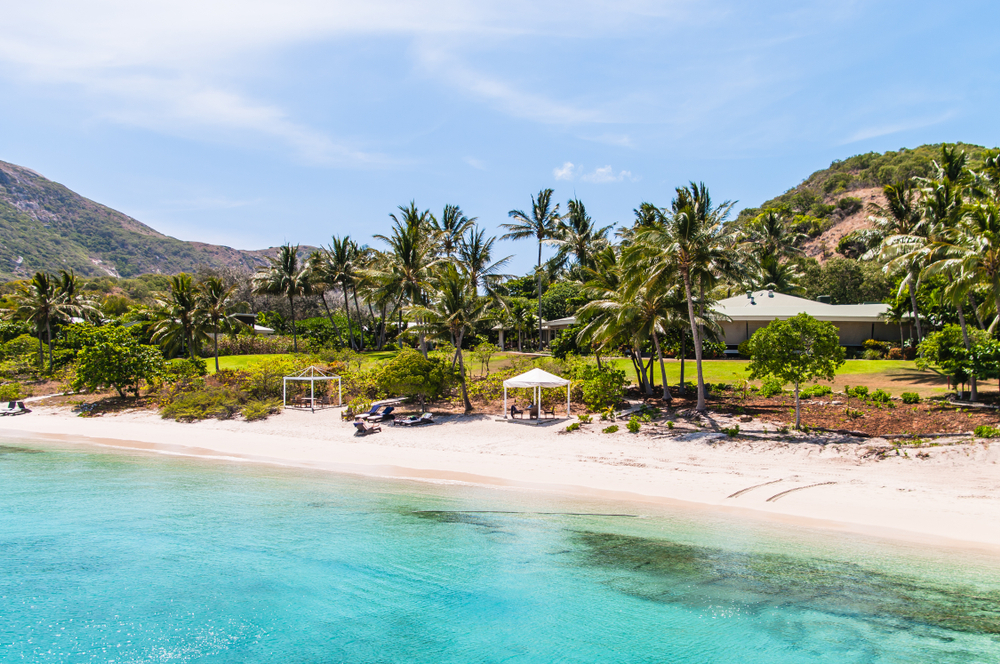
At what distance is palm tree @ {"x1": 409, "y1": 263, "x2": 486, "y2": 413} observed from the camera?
23469 mm

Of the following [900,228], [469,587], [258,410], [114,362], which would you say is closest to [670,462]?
[469,587]

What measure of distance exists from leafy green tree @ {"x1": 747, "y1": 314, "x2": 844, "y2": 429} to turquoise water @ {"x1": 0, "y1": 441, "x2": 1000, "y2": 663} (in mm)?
7102

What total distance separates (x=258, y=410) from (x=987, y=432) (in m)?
24.6

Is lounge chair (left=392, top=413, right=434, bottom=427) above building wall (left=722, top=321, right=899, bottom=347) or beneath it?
beneath

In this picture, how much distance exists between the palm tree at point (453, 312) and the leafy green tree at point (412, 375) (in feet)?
3.74

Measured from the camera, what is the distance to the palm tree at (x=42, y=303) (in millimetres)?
39312

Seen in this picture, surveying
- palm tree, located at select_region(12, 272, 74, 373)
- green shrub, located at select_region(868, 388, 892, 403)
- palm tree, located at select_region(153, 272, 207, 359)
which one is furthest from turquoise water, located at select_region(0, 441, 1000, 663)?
palm tree, located at select_region(12, 272, 74, 373)

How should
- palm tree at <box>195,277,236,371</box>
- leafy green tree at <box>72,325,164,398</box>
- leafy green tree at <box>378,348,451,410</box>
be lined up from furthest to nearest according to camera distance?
palm tree at <box>195,277,236,371</box> < leafy green tree at <box>72,325,164,398</box> < leafy green tree at <box>378,348,451,410</box>

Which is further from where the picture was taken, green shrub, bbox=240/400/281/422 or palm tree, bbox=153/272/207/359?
palm tree, bbox=153/272/207/359

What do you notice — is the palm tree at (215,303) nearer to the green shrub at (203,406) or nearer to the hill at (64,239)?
the green shrub at (203,406)

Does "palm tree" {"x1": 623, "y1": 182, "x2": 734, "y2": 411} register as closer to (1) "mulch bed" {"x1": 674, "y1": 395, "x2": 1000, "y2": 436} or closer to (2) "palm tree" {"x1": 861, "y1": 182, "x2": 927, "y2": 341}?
(1) "mulch bed" {"x1": 674, "y1": 395, "x2": 1000, "y2": 436}

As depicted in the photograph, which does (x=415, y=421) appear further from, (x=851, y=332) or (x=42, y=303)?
(x=42, y=303)

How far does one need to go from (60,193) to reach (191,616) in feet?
805

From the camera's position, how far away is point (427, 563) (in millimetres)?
10133
